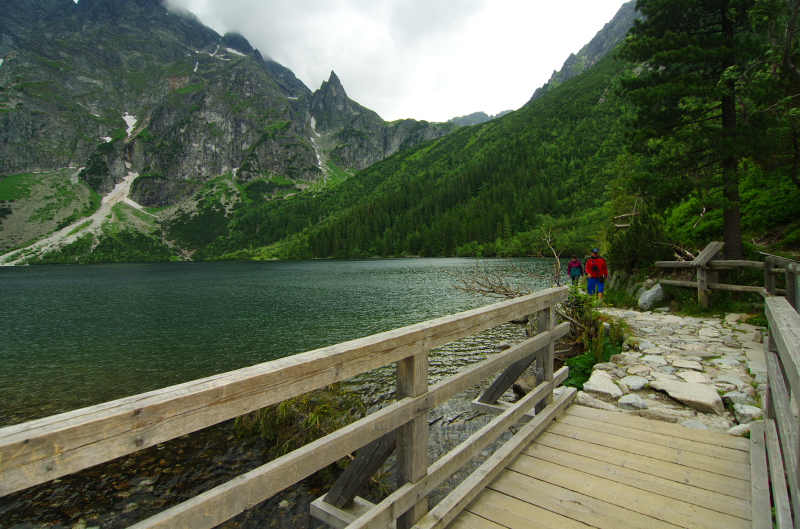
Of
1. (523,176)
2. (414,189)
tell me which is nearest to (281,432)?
(523,176)

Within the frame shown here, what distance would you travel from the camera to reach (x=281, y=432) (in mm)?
8133

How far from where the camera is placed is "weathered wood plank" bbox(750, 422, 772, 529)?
2955 millimetres

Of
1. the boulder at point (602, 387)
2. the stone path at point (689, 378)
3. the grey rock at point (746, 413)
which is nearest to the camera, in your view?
the grey rock at point (746, 413)

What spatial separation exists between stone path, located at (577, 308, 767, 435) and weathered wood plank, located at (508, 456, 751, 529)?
2161mm

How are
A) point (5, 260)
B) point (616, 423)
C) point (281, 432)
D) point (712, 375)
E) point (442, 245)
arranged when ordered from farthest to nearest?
point (5, 260), point (442, 245), point (281, 432), point (712, 375), point (616, 423)

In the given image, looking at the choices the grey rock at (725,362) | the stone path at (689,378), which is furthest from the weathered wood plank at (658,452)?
the grey rock at (725,362)

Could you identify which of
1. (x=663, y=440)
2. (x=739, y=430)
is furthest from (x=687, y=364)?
(x=663, y=440)

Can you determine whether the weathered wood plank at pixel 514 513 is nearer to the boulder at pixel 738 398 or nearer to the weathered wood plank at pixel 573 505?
the weathered wood plank at pixel 573 505

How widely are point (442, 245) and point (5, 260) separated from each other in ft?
585

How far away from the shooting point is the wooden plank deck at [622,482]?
3283 mm

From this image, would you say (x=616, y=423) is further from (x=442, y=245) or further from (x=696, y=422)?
(x=442, y=245)

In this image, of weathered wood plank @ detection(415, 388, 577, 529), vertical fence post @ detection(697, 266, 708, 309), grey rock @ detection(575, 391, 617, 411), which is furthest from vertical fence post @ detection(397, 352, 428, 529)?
vertical fence post @ detection(697, 266, 708, 309)

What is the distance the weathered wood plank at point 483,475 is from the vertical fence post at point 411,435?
0.68 ft

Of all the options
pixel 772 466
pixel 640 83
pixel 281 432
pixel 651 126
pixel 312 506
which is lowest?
pixel 281 432
